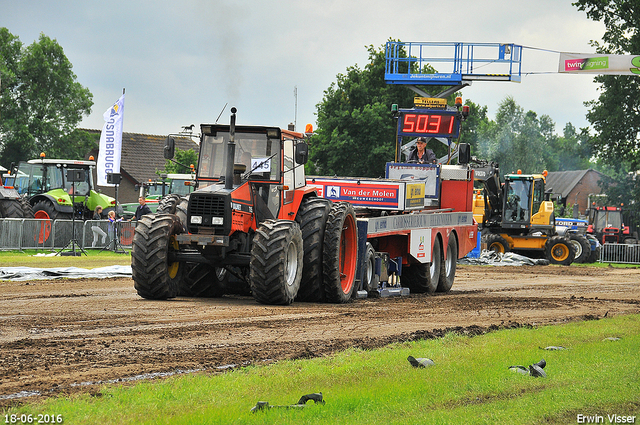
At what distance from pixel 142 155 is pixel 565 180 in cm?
5559

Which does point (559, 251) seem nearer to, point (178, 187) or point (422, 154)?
point (178, 187)

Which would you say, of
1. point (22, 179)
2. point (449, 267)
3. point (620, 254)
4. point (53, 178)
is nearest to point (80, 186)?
point (53, 178)

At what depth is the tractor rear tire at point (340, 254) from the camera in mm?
13438

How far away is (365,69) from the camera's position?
169ft

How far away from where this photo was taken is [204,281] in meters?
14.0

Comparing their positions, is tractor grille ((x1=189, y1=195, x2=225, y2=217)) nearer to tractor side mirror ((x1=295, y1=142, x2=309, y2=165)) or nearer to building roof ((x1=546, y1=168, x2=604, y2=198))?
tractor side mirror ((x1=295, y1=142, x2=309, y2=165))

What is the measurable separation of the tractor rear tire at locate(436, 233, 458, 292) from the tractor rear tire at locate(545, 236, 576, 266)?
1542 cm

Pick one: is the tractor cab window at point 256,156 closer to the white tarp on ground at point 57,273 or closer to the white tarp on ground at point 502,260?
the white tarp on ground at point 57,273

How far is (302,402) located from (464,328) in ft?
17.4

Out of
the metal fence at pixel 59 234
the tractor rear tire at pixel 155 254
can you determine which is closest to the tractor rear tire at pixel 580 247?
the metal fence at pixel 59 234

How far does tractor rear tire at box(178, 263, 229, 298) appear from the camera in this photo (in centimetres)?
1377

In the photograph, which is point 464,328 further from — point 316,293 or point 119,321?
point 119,321

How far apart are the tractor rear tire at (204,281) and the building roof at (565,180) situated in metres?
87.3

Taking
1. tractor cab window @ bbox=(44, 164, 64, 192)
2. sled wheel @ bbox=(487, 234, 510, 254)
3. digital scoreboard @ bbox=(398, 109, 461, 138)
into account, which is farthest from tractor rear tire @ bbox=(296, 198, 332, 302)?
sled wheel @ bbox=(487, 234, 510, 254)
